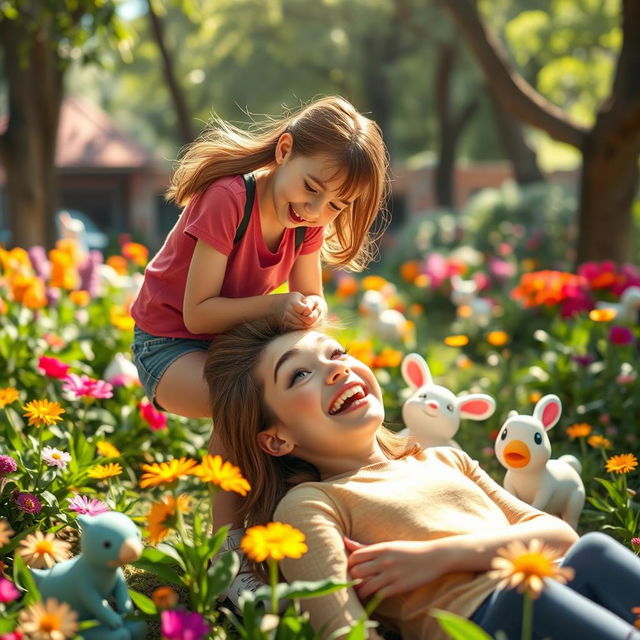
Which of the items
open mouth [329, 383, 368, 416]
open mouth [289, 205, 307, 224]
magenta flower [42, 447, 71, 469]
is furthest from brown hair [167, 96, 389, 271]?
magenta flower [42, 447, 71, 469]

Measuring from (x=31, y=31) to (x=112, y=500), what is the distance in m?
4.42

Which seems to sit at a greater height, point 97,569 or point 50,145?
point 50,145

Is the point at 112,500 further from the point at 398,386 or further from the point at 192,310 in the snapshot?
the point at 398,386

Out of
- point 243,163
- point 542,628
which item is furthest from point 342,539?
point 243,163

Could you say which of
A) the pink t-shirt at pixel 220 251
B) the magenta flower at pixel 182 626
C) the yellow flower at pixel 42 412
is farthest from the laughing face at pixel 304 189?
the magenta flower at pixel 182 626

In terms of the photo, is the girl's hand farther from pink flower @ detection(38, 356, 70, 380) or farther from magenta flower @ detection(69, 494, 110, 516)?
pink flower @ detection(38, 356, 70, 380)

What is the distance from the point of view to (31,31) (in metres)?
6.29

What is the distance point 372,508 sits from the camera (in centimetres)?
231

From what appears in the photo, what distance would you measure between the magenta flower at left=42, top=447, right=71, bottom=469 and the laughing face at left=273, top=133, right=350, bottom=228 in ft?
3.06

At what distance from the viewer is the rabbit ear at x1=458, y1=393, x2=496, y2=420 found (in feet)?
10.6

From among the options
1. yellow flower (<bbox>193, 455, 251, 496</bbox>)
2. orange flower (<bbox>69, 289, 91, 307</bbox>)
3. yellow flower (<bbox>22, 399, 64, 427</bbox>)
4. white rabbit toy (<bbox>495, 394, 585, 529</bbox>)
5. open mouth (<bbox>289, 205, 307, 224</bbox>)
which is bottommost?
white rabbit toy (<bbox>495, 394, 585, 529</bbox>)

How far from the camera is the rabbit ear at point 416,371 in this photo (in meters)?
3.45

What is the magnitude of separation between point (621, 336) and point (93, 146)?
59.3 ft

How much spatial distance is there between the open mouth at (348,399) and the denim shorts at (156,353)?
62 centimetres
